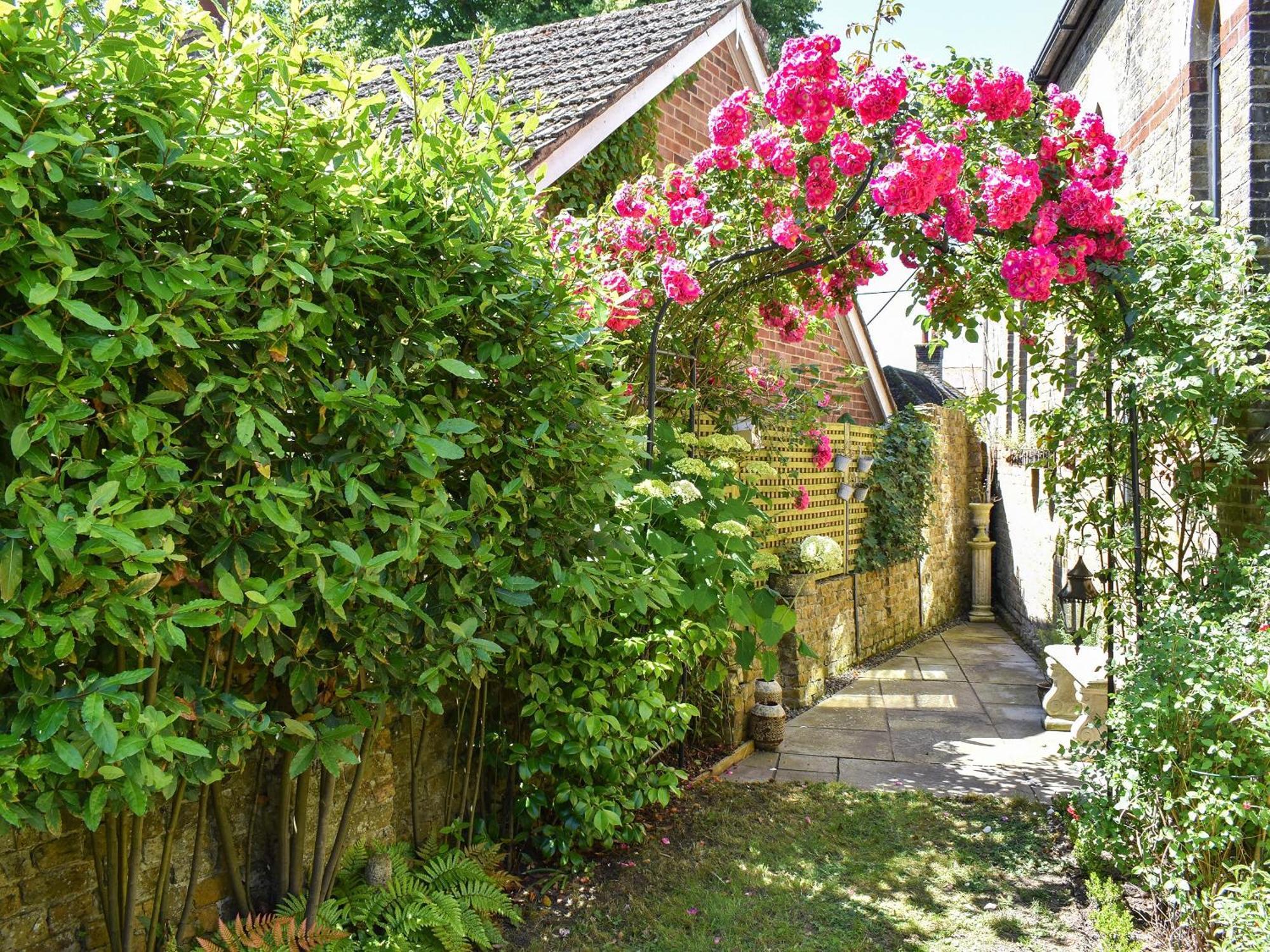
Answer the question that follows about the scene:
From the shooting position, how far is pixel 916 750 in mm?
5762

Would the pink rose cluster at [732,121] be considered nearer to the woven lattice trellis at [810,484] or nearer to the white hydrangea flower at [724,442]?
the white hydrangea flower at [724,442]

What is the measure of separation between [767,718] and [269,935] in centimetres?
372

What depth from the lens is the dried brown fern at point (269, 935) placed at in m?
2.49

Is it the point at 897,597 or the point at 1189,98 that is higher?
the point at 1189,98

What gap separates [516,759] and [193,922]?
4.35 ft

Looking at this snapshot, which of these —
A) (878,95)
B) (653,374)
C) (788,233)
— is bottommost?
(653,374)

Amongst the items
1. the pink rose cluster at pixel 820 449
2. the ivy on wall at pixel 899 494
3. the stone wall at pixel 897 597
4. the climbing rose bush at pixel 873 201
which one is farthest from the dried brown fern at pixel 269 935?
the ivy on wall at pixel 899 494

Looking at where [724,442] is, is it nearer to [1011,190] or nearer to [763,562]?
[763,562]

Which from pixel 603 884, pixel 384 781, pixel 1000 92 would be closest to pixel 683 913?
pixel 603 884

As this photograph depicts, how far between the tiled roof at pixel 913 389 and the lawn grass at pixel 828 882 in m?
9.06

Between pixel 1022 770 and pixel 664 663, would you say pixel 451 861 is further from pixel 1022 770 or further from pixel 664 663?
pixel 1022 770

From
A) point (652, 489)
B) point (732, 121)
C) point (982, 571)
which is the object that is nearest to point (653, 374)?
point (652, 489)

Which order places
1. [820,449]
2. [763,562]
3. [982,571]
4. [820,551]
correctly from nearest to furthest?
[763,562]
[820,551]
[820,449]
[982,571]

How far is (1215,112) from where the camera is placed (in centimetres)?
458
